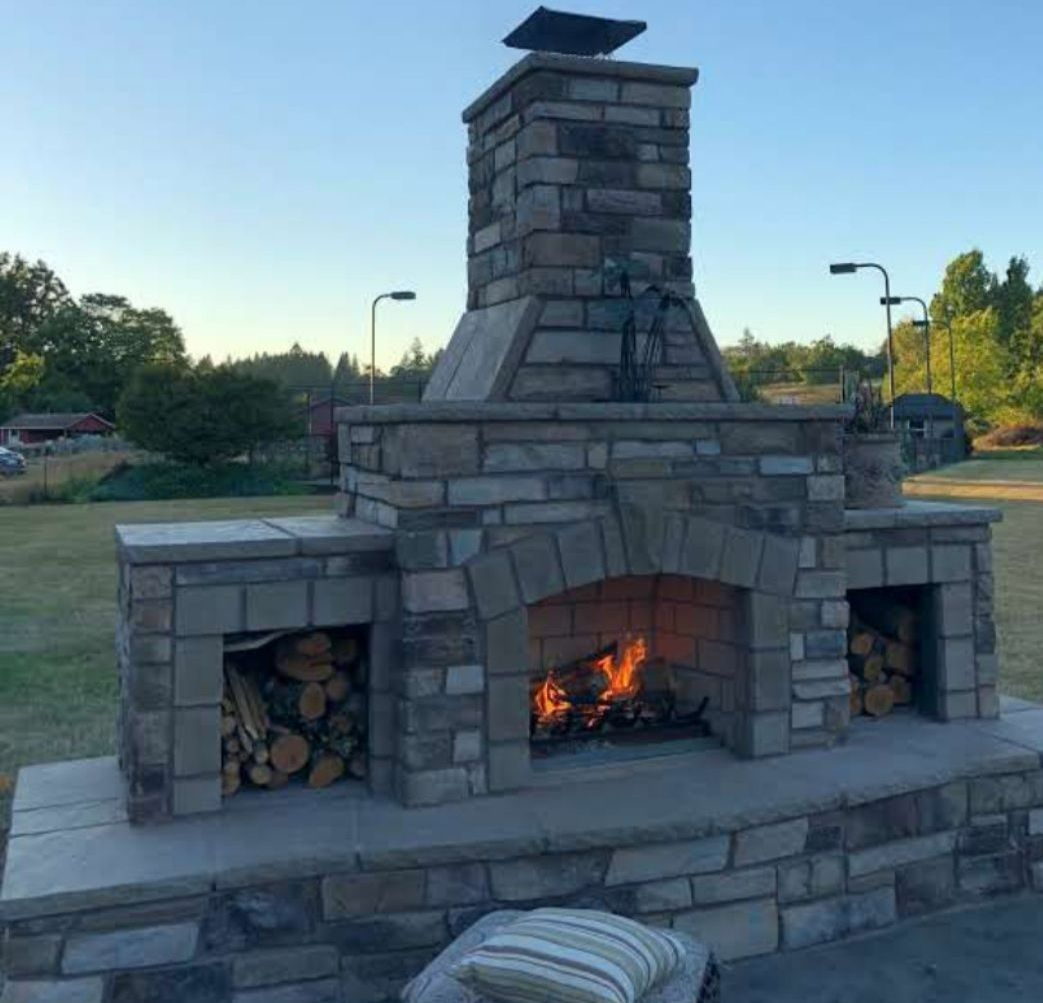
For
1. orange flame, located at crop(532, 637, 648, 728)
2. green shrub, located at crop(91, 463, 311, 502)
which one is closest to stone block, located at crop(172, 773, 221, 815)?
orange flame, located at crop(532, 637, 648, 728)

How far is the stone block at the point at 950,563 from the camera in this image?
6570 mm

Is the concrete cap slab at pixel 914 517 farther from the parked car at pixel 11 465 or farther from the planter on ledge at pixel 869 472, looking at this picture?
the parked car at pixel 11 465

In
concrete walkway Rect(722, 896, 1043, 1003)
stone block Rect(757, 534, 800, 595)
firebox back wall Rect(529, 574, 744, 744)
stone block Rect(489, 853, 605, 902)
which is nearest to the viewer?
concrete walkway Rect(722, 896, 1043, 1003)

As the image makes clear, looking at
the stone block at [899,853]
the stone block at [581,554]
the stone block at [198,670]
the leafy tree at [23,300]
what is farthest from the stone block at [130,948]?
the leafy tree at [23,300]

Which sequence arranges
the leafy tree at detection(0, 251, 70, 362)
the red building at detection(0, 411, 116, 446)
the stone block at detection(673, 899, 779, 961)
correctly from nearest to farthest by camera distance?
the stone block at detection(673, 899, 779, 961), the red building at detection(0, 411, 116, 446), the leafy tree at detection(0, 251, 70, 362)

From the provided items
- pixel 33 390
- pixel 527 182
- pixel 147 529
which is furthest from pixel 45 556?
pixel 33 390

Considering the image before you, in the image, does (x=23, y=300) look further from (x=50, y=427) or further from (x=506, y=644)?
(x=506, y=644)

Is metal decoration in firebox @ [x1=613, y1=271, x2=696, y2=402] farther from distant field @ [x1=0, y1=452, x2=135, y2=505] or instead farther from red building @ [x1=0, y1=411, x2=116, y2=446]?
red building @ [x1=0, y1=411, x2=116, y2=446]

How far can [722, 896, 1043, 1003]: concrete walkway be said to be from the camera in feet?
15.6

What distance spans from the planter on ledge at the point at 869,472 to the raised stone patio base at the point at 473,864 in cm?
152

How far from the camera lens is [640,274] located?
6023mm

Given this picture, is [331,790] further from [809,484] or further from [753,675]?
[809,484]

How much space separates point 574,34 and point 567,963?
16.7 feet

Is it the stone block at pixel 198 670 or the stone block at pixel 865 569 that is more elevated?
the stone block at pixel 865 569
